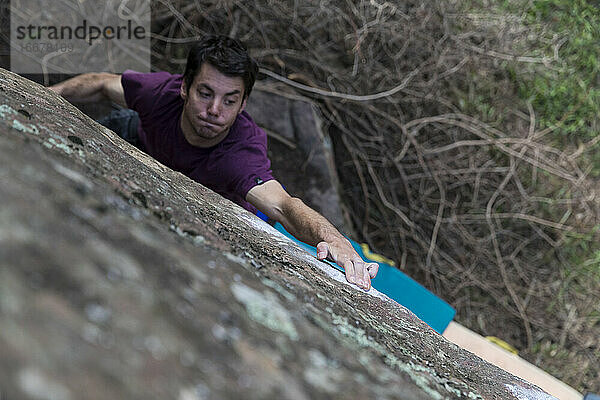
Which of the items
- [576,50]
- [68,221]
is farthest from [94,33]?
[576,50]

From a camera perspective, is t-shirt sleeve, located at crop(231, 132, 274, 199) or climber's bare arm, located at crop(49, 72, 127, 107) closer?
t-shirt sleeve, located at crop(231, 132, 274, 199)

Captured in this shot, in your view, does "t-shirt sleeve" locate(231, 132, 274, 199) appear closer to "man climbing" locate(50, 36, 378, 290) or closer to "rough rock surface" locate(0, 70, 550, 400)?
"man climbing" locate(50, 36, 378, 290)

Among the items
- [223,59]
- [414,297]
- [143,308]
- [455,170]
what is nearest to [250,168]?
[223,59]

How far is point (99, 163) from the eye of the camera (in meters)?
0.59

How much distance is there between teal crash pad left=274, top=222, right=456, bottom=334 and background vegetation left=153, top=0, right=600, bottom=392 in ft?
2.14

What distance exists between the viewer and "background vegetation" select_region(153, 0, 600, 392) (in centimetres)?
246

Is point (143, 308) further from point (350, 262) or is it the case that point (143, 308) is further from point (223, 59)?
point (223, 59)

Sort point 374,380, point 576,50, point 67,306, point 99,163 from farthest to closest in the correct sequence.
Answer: point 576,50 < point 99,163 < point 374,380 < point 67,306

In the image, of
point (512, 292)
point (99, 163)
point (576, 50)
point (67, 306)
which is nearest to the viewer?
point (67, 306)

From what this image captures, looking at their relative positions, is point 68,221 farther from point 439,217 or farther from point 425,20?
point 425,20

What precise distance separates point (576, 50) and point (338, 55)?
1.32 m

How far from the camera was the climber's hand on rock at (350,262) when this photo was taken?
0.92 metres

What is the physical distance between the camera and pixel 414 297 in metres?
1.88

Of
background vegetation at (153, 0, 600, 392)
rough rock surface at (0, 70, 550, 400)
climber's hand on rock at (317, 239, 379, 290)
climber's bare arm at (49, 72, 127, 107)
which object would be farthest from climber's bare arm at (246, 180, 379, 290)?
background vegetation at (153, 0, 600, 392)
